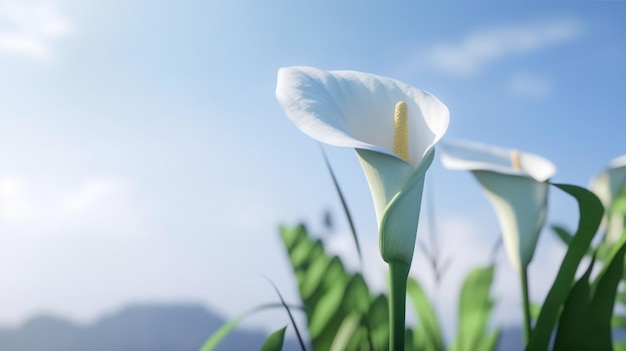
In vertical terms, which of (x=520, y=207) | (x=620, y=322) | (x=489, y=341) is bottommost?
(x=620, y=322)

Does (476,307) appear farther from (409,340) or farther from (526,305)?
(526,305)

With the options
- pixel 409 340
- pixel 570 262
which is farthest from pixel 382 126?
pixel 409 340

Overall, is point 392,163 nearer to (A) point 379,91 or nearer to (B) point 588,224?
(A) point 379,91

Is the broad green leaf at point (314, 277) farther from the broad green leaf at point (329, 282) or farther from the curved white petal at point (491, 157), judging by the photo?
the curved white petal at point (491, 157)

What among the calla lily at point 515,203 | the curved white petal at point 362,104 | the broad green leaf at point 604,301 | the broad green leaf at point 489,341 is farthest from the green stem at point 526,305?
the curved white petal at point 362,104

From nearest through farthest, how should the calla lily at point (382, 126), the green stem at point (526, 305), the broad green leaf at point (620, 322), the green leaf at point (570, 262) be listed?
the calla lily at point (382, 126), the green leaf at point (570, 262), the green stem at point (526, 305), the broad green leaf at point (620, 322)
